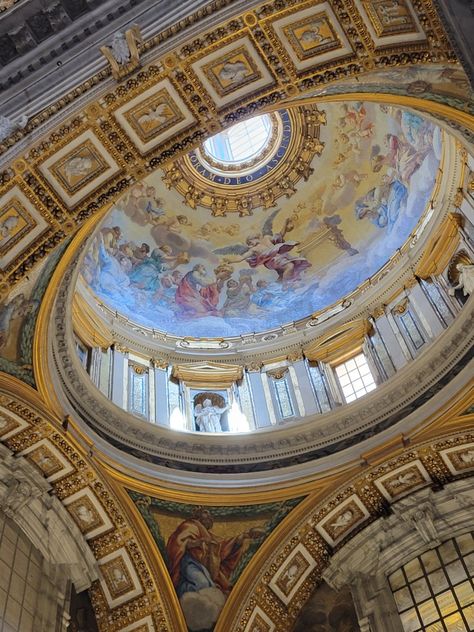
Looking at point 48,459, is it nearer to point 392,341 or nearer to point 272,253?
point 392,341

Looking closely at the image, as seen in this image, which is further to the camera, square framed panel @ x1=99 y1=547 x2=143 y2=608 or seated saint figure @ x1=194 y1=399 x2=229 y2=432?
seated saint figure @ x1=194 y1=399 x2=229 y2=432

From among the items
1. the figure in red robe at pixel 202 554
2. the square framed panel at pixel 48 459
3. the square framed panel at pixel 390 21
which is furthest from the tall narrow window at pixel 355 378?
the square framed panel at pixel 390 21

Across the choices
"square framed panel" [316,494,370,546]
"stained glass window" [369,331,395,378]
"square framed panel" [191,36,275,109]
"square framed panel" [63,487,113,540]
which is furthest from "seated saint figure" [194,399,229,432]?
"square framed panel" [191,36,275,109]

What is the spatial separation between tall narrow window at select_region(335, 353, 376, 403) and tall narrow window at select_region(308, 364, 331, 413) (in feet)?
1.29

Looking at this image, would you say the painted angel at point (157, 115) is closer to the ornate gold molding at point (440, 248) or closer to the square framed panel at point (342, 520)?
the ornate gold molding at point (440, 248)

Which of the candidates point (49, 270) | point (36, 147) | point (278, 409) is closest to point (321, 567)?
point (278, 409)

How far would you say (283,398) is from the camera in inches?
746

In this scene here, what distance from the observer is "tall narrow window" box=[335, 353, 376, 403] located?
722 inches

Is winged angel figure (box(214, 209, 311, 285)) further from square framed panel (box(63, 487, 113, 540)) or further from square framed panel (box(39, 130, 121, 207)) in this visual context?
square framed panel (box(39, 130, 121, 207))

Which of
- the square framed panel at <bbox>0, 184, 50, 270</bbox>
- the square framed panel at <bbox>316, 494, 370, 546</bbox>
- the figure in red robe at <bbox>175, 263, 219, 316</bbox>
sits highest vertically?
the figure in red robe at <bbox>175, 263, 219, 316</bbox>

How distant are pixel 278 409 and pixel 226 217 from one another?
685 centimetres

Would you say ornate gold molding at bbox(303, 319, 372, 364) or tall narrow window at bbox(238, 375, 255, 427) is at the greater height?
ornate gold molding at bbox(303, 319, 372, 364)

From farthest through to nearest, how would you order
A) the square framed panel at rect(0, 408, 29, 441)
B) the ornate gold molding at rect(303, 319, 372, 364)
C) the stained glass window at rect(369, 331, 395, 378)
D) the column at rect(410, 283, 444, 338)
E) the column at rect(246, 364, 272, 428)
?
1. the ornate gold molding at rect(303, 319, 372, 364)
2. the column at rect(246, 364, 272, 428)
3. the stained glass window at rect(369, 331, 395, 378)
4. the column at rect(410, 283, 444, 338)
5. the square framed panel at rect(0, 408, 29, 441)

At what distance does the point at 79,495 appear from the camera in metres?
15.6
